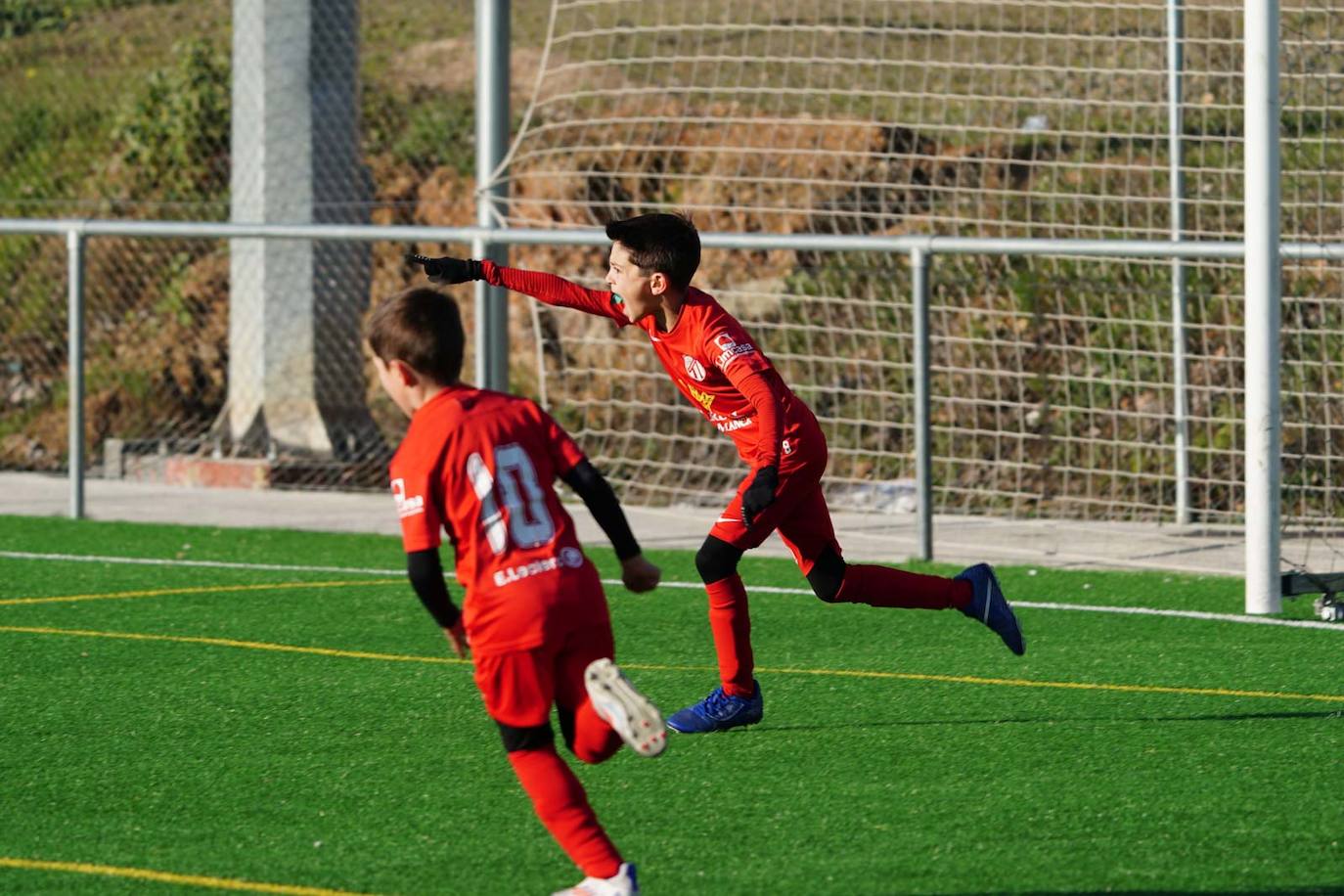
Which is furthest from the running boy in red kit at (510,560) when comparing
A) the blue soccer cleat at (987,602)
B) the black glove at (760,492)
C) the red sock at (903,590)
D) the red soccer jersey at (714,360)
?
the blue soccer cleat at (987,602)

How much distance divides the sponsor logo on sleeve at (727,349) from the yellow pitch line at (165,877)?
78.3 inches

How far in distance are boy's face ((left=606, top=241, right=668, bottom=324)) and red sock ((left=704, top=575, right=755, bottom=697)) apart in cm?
83

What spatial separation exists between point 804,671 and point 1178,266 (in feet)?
14.2

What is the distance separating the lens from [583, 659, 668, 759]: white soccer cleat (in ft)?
13.1

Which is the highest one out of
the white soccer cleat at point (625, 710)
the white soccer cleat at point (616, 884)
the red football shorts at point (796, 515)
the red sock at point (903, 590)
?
the red football shorts at point (796, 515)

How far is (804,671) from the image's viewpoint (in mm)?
7047

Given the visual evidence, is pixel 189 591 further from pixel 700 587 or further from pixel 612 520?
pixel 612 520

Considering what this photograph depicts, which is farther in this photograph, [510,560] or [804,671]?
[804,671]

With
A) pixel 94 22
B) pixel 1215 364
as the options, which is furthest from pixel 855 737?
pixel 94 22

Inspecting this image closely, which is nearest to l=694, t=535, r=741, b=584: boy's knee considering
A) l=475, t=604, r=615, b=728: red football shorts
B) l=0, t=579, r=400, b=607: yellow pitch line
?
l=475, t=604, r=615, b=728: red football shorts

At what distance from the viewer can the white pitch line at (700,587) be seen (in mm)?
7949

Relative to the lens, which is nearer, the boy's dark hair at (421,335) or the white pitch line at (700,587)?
the boy's dark hair at (421,335)

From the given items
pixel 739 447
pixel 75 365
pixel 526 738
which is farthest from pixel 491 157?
pixel 526 738

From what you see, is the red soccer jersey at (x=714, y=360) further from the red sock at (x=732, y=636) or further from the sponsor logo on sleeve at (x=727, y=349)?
the red sock at (x=732, y=636)
